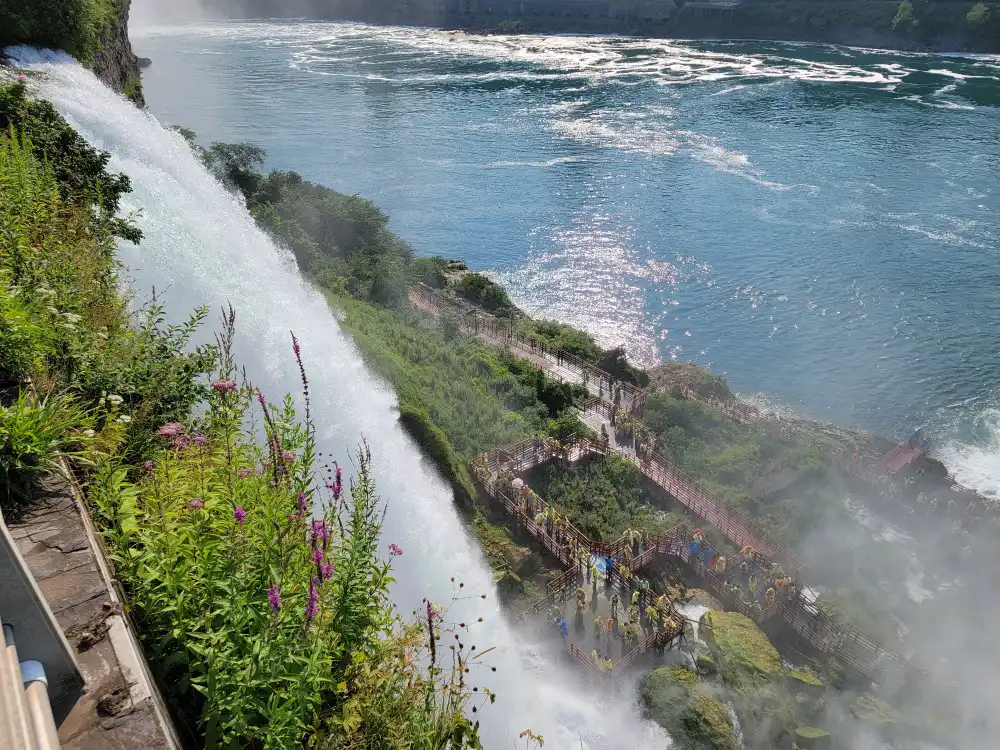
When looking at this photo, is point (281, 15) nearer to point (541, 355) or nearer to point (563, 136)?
point (563, 136)

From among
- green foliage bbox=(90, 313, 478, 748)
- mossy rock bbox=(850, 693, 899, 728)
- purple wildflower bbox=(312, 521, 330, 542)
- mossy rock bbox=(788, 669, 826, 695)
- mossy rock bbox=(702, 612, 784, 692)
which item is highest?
purple wildflower bbox=(312, 521, 330, 542)

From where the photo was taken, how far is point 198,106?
63875 millimetres

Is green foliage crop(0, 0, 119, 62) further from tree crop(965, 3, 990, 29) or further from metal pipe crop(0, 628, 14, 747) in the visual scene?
tree crop(965, 3, 990, 29)

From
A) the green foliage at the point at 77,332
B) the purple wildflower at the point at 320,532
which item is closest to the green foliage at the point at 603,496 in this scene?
the green foliage at the point at 77,332

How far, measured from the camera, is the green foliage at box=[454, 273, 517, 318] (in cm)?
3309

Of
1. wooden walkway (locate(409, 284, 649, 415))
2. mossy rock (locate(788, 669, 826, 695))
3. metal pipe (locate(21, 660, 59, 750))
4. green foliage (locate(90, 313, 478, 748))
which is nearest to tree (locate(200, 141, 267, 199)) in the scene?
wooden walkway (locate(409, 284, 649, 415))

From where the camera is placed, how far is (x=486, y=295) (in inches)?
1321

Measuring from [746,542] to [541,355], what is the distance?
12071 mm

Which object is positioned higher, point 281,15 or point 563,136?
point 281,15

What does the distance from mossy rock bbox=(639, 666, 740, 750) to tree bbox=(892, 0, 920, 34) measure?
10124cm

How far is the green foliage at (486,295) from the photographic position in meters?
33.1

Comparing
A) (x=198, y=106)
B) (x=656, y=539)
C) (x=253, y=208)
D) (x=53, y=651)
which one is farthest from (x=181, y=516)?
(x=198, y=106)

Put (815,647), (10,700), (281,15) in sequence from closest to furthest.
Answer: (10,700), (815,647), (281,15)

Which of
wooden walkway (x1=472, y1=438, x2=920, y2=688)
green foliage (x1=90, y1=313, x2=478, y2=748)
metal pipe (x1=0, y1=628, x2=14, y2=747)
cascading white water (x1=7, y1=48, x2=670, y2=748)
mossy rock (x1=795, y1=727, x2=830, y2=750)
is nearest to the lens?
metal pipe (x1=0, y1=628, x2=14, y2=747)
